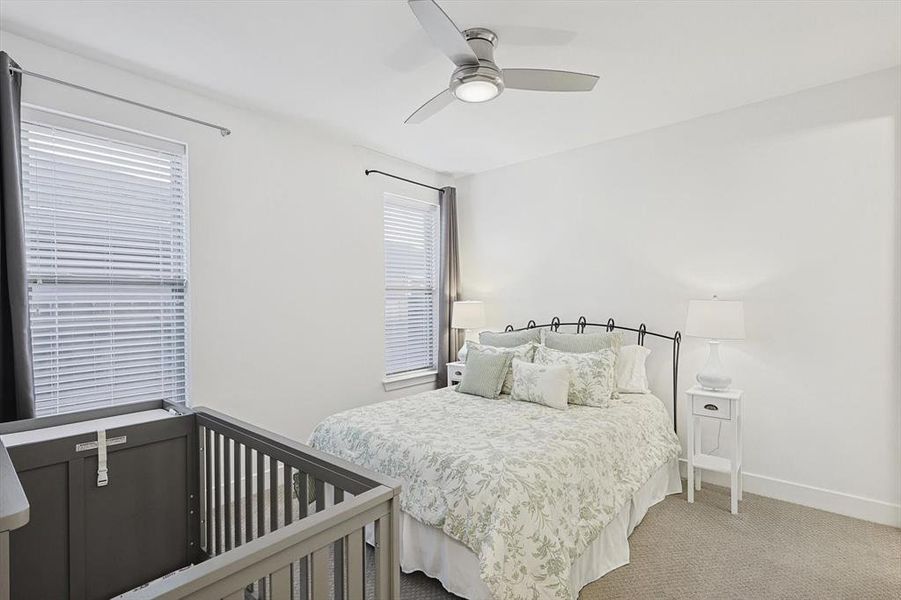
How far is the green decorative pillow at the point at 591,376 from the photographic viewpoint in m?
3.07

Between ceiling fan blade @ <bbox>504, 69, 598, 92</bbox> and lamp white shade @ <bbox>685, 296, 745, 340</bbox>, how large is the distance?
5.51ft

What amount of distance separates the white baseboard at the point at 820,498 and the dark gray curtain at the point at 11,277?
13.9 feet

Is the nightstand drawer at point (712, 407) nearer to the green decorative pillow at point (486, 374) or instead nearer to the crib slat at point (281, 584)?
the green decorative pillow at point (486, 374)

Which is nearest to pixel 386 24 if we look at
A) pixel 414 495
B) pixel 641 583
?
pixel 414 495

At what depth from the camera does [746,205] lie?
3.27 m

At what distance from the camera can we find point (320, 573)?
1186 millimetres

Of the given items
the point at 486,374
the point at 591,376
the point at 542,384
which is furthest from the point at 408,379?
the point at 591,376

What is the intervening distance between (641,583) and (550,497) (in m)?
0.71

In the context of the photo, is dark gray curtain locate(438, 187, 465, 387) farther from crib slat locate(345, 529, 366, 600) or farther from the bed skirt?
crib slat locate(345, 529, 366, 600)

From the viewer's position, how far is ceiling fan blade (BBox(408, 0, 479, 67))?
1641 millimetres

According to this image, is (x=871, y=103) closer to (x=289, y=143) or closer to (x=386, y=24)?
(x=386, y=24)

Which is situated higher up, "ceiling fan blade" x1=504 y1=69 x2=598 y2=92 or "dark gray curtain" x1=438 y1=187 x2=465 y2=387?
"ceiling fan blade" x1=504 y1=69 x2=598 y2=92

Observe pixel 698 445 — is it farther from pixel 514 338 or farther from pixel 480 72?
pixel 480 72

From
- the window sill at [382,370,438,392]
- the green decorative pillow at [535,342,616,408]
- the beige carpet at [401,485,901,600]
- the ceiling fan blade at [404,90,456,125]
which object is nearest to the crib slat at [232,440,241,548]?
the beige carpet at [401,485,901,600]
